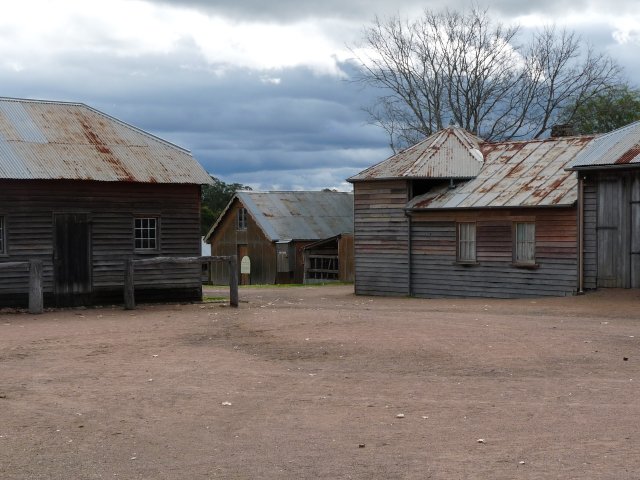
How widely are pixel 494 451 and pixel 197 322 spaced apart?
13.9 m

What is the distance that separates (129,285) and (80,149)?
4.40 meters

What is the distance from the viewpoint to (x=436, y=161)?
34781 millimetres

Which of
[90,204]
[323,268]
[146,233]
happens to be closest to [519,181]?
[146,233]

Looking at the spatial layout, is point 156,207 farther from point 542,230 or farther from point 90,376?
point 90,376

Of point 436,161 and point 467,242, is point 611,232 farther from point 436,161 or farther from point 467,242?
point 436,161

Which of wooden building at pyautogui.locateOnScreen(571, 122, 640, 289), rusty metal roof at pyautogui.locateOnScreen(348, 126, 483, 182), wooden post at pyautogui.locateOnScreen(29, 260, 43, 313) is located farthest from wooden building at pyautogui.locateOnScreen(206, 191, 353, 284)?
wooden post at pyautogui.locateOnScreen(29, 260, 43, 313)

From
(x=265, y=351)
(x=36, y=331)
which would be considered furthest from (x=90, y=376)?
(x=36, y=331)

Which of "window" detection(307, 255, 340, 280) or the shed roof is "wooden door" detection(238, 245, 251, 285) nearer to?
the shed roof

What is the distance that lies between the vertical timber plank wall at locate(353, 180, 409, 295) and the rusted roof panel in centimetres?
1703

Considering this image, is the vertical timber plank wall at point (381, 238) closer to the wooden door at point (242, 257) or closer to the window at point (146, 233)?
the window at point (146, 233)

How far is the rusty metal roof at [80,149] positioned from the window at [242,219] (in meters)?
24.7

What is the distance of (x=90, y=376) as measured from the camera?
14.4m

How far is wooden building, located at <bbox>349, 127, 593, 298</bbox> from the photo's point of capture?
98.1ft

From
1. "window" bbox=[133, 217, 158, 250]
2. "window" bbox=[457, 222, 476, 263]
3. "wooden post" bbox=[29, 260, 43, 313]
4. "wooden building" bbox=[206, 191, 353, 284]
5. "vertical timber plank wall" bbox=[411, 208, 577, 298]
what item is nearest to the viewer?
"wooden post" bbox=[29, 260, 43, 313]
